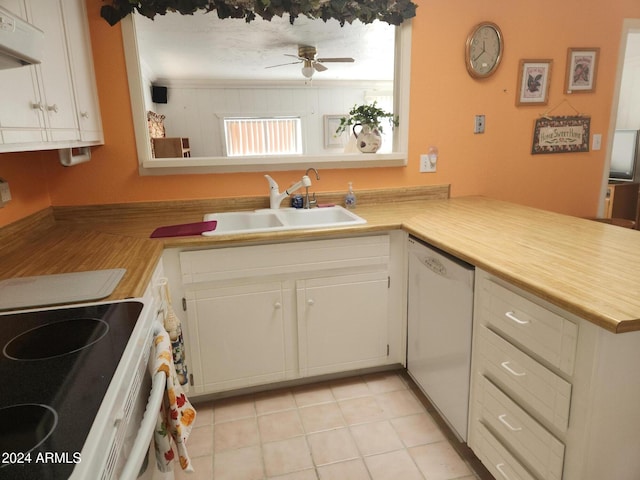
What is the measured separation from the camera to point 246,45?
4016mm

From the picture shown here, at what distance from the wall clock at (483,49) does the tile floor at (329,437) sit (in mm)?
1888

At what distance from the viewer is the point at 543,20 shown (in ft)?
8.17

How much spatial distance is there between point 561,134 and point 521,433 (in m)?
2.16

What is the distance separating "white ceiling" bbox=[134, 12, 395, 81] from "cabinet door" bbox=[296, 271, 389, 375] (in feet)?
6.15

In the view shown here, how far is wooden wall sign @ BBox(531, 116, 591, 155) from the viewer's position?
2643 millimetres

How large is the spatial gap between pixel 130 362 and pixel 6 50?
2.17ft

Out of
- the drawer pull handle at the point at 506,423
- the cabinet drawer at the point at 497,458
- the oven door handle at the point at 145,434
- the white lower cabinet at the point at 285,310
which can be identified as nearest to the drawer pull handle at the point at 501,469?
the cabinet drawer at the point at 497,458

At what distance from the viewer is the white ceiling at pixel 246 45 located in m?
3.29

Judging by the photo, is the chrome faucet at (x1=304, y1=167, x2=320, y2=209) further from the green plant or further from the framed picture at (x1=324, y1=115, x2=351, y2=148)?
the framed picture at (x1=324, y1=115, x2=351, y2=148)

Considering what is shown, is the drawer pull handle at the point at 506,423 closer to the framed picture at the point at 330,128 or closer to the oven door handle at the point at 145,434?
the oven door handle at the point at 145,434

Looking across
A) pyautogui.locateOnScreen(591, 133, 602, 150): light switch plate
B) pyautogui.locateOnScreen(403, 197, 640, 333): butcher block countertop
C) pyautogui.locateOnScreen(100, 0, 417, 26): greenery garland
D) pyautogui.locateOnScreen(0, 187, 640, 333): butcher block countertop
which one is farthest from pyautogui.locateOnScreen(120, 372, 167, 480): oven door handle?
pyautogui.locateOnScreen(591, 133, 602, 150): light switch plate

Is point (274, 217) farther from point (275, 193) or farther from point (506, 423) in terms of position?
point (506, 423)

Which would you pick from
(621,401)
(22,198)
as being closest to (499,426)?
(621,401)

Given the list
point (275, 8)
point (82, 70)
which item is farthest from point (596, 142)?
point (82, 70)
